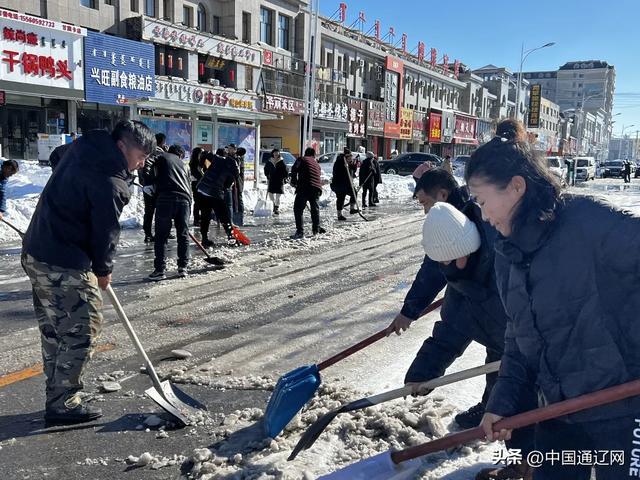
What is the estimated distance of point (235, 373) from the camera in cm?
437

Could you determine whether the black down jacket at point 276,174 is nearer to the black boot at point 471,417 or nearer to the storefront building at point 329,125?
the black boot at point 471,417

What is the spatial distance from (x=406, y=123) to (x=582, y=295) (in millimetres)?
50399

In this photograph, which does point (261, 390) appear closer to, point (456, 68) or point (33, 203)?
point (33, 203)

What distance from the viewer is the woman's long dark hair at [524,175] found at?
1.84 metres

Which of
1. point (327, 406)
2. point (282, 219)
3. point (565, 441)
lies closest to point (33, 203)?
point (282, 219)

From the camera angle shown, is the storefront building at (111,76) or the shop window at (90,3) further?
the shop window at (90,3)

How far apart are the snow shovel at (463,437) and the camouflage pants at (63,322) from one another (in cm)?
182

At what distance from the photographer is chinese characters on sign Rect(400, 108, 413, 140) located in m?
49.4

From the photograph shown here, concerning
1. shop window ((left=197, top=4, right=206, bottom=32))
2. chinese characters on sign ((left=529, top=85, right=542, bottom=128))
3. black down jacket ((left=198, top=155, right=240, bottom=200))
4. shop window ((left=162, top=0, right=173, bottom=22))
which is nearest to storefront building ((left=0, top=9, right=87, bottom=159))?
shop window ((left=162, top=0, right=173, bottom=22))

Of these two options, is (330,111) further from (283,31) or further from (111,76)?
(111,76)

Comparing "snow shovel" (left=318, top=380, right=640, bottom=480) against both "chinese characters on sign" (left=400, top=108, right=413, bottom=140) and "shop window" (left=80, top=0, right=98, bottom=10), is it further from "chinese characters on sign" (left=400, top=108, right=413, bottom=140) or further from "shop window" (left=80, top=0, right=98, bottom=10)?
"chinese characters on sign" (left=400, top=108, right=413, bottom=140)

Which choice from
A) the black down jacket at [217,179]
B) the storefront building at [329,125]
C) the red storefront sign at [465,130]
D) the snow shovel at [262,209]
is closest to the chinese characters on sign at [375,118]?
the storefront building at [329,125]

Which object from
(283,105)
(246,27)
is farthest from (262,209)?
(246,27)

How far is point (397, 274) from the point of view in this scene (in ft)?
26.3
